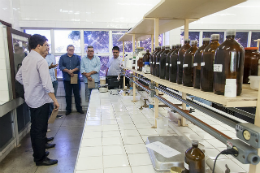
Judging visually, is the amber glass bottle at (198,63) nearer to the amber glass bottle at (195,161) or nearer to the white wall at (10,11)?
the amber glass bottle at (195,161)

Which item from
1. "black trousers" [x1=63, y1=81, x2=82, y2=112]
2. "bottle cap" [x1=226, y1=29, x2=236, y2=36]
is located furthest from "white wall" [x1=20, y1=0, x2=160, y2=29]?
"bottle cap" [x1=226, y1=29, x2=236, y2=36]

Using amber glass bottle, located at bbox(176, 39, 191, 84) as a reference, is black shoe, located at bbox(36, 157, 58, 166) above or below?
below

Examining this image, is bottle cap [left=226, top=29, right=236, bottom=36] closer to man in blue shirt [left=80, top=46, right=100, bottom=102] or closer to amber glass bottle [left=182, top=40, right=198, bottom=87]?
amber glass bottle [left=182, top=40, right=198, bottom=87]

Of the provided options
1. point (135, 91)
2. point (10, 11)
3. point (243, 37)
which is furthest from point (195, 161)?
point (243, 37)

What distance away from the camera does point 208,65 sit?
89 centimetres

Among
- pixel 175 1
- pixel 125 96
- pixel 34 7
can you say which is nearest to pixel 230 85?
pixel 175 1

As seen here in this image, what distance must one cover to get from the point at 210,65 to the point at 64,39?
16.8 feet

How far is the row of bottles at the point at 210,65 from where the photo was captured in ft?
2.51

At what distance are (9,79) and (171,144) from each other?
2778 millimetres

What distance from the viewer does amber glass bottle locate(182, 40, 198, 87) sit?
3.59ft

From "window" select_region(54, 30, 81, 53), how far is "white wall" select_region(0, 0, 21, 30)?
0.96 m

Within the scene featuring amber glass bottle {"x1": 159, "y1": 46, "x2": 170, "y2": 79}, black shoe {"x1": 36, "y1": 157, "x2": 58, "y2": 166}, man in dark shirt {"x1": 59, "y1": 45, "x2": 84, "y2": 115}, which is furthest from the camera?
man in dark shirt {"x1": 59, "y1": 45, "x2": 84, "y2": 115}

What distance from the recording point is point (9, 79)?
3039 mm

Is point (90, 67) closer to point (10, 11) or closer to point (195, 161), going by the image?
point (10, 11)
